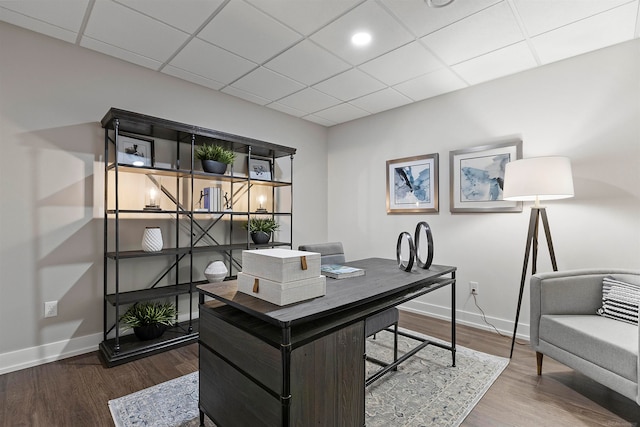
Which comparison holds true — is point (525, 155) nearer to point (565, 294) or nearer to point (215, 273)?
point (565, 294)

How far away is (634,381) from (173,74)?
4.07 metres

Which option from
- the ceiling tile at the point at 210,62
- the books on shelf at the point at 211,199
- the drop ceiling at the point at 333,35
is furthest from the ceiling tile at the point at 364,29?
the books on shelf at the point at 211,199

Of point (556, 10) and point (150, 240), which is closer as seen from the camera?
point (556, 10)

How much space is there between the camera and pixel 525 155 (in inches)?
115

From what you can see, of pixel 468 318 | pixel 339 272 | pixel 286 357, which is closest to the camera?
pixel 286 357

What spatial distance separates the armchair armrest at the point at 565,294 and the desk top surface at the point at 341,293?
616 mm

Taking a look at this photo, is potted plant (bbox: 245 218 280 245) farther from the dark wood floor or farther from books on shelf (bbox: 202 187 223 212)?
the dark wood floor

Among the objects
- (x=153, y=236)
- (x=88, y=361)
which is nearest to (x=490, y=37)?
(x=153, y=236)

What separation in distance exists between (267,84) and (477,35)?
1.96m

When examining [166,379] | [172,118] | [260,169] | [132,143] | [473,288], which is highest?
[172,118]

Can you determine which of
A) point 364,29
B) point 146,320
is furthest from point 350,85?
point 146,320

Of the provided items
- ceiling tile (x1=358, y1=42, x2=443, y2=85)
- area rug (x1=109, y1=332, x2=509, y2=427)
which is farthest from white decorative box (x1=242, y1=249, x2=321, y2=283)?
ceiling tile (x1=358, y1=42, x2=443, y2=85)

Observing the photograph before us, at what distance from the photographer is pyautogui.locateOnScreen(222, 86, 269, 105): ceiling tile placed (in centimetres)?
338

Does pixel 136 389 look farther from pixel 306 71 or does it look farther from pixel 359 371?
pixel 306 71
